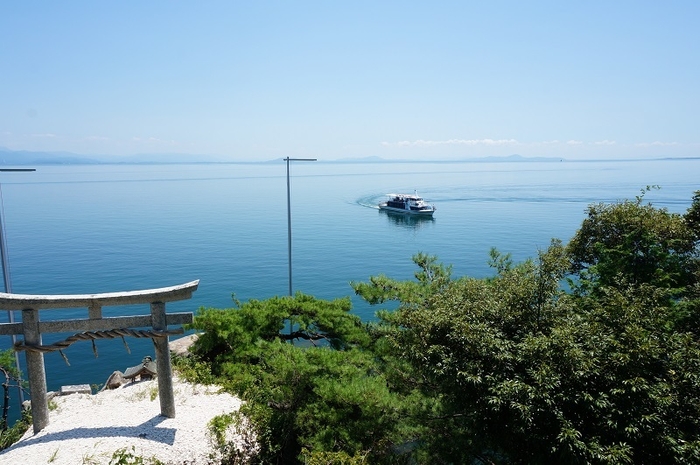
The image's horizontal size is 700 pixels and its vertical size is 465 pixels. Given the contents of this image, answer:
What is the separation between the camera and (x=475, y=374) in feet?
26.5

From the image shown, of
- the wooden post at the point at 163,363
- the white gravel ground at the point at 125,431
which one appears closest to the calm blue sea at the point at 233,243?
the white gravel ground at the point at 125,431

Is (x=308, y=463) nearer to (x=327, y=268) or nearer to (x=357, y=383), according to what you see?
(x=357, y=383)

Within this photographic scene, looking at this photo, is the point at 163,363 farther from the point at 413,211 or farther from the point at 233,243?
the point at 413,211

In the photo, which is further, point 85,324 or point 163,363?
point 163,363

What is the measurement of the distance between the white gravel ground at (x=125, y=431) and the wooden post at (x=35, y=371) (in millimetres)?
298

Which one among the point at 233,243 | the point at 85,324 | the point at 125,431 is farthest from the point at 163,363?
the point at 233,243

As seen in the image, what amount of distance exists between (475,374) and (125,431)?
306 inches

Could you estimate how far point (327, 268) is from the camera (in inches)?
1684

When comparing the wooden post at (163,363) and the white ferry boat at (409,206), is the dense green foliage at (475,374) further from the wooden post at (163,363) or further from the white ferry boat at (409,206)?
the white ferry boat at (409,206)

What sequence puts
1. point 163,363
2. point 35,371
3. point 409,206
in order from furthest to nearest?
1. point 409,206
2. point 163,363
3. point 35,371

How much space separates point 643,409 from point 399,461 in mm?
5091

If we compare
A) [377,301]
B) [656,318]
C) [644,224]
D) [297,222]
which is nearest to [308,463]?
[377,301]

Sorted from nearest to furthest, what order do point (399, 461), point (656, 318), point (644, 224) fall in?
point (656, 318) → point (399, 461) → point (644, 224)

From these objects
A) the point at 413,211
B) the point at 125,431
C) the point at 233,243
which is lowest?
the point at 233,243
